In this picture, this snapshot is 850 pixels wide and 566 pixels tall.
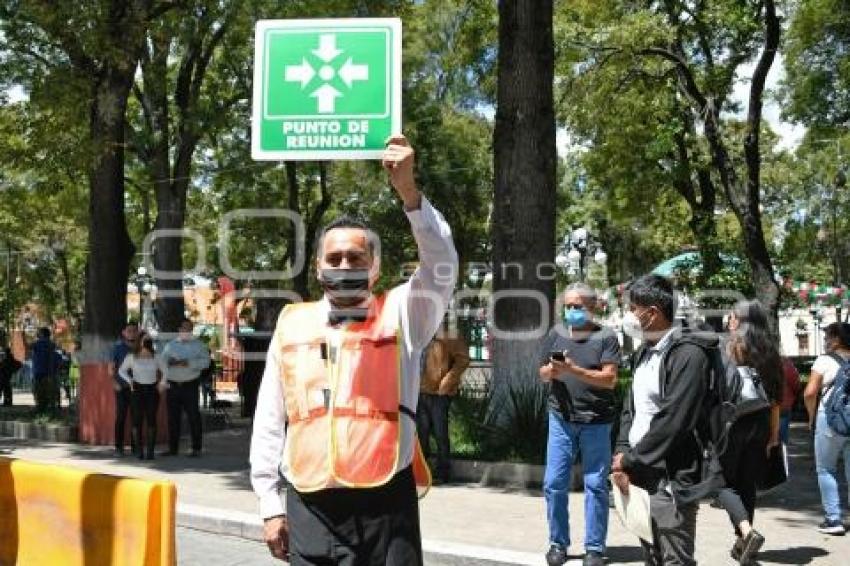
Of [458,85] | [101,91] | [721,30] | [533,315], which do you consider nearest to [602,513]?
[533,315]

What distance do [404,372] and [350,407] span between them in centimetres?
23

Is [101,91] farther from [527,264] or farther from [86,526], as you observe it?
[86,526]

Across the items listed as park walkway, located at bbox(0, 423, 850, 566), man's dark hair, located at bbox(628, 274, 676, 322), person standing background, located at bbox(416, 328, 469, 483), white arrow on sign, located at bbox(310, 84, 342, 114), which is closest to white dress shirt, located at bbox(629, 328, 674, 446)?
man's dark hair, located at bbox(628, 274, 676, 322)

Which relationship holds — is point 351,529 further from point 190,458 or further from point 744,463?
point 190,458

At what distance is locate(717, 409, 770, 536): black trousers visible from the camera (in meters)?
6.17

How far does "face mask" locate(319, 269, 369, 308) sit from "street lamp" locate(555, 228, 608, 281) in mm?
23726

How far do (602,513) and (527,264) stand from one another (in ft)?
18.0

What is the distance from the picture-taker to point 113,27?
14.4m

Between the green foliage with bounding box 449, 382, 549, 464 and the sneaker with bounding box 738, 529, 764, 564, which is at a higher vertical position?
the green foliage with bounding box 449, 382, 549, 464

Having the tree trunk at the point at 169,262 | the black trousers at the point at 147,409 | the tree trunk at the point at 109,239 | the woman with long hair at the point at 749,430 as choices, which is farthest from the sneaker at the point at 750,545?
the tree trunk at the point at 169,262

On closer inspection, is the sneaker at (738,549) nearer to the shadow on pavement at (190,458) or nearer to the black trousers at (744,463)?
the black trousers at (744,463)

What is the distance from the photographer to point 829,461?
8.28 meters

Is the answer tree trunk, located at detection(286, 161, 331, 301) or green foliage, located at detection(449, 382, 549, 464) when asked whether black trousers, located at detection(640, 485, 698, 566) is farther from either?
tree trunk, located at detection(286, 161, 331, 301)

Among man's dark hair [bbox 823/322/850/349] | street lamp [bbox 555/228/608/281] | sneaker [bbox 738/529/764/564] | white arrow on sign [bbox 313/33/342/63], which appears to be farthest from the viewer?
street lamp [bbox 555/228/608/281]
